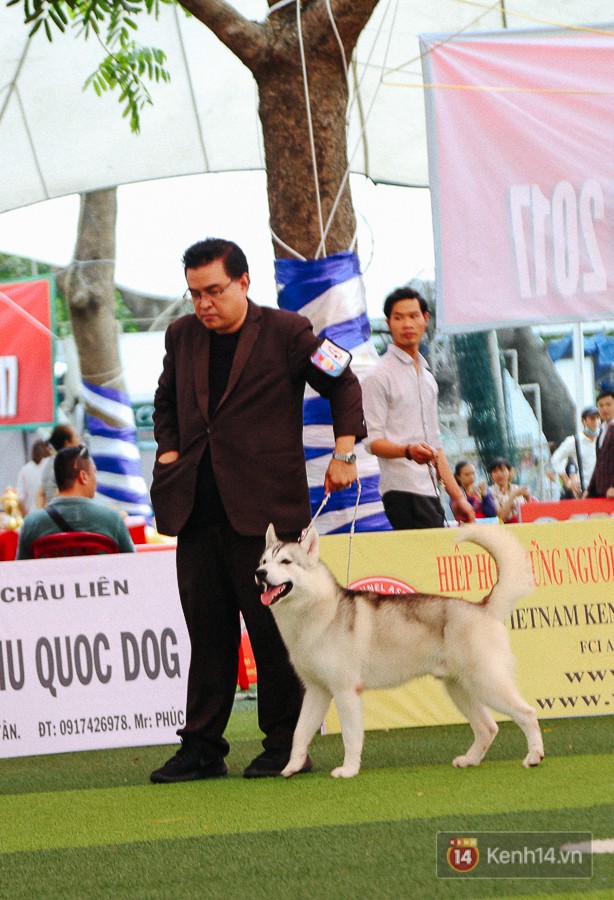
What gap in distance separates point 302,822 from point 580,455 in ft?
41.3

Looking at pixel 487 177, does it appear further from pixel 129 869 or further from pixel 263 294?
pixel 263 294

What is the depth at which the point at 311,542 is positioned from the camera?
189 inches

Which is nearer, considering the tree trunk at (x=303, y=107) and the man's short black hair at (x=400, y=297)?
the man's short black hair at (x=400, y=297)

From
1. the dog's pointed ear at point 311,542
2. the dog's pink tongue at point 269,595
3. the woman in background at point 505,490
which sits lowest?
the woman in background at point 505,490

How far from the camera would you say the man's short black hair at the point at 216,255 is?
4.86 m

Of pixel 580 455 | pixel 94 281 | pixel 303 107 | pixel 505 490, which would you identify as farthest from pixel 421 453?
pixel 94 281

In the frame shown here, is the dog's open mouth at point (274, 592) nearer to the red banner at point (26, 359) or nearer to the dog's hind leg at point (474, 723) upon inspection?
the dog's hind leg at point (474, 723)

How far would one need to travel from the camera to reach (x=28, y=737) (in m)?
6.36

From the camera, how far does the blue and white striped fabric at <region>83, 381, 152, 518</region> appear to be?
44.7 feet

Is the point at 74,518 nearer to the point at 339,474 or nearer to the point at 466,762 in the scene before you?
the point at 339,474

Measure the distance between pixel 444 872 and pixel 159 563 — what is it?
139 inches

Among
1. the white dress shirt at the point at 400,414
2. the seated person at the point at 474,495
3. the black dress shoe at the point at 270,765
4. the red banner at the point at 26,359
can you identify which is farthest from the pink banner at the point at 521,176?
the seated person at the point at 474,495

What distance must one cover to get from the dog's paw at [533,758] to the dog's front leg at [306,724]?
758 mm

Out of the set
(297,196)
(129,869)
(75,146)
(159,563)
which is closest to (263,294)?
(75,146)
